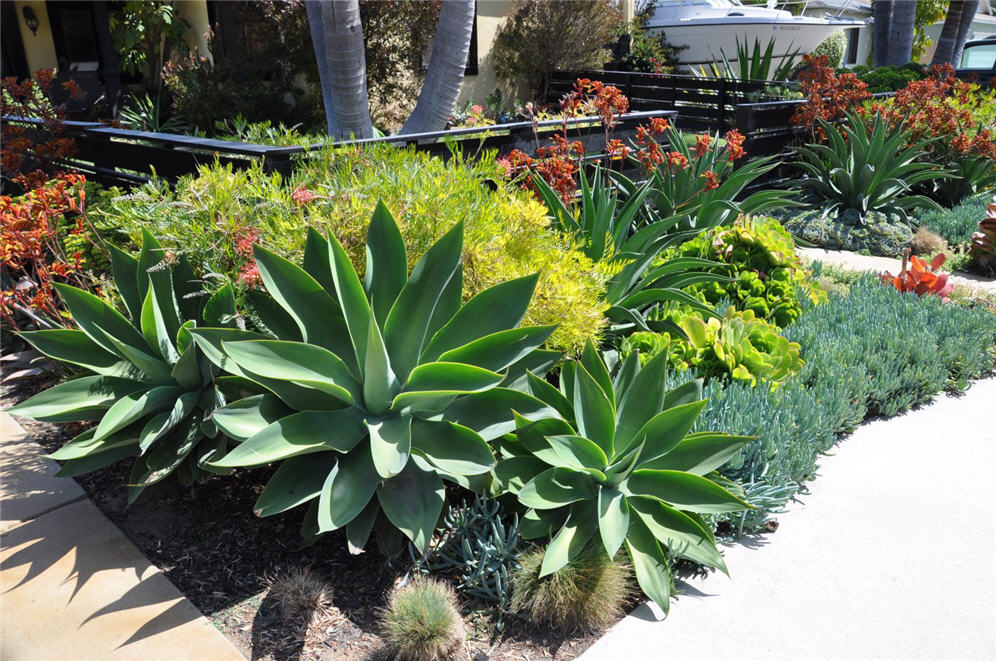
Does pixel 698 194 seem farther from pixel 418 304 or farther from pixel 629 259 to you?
pixel 418 304

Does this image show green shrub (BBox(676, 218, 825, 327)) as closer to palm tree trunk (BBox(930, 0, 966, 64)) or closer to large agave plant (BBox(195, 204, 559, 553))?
large agave plant (BBox(195, 204, 559, 553))

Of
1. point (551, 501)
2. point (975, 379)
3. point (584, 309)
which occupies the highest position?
point (584, 309)

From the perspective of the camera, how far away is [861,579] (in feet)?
9.07

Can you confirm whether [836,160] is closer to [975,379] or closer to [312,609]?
[975,379]

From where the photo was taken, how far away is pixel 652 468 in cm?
282

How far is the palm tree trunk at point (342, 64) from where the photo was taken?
534cm

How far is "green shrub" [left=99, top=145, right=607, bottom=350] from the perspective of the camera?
10.9 ft

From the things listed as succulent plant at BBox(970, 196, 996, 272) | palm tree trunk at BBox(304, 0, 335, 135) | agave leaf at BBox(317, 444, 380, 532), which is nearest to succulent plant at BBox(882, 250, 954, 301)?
succulent plant at BBox(970, 196, 996, 272)

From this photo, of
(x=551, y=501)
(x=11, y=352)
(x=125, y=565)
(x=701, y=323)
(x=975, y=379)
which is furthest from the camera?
(x=11, y=352)

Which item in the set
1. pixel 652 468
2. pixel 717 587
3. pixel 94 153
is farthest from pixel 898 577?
pixel 94 153

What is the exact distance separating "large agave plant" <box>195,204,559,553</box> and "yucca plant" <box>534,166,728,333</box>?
1.12 m

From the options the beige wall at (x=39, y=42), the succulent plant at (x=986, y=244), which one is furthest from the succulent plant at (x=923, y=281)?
the beige wall at (x=39, y=42)

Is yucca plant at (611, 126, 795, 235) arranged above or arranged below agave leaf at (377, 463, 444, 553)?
above

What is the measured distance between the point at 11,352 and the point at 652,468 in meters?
4.48
